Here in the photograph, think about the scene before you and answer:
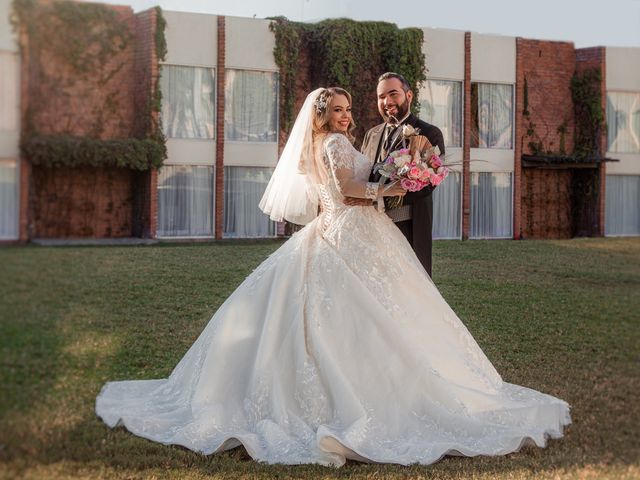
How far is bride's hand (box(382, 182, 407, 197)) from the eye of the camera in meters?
4.92

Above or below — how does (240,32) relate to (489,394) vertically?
above

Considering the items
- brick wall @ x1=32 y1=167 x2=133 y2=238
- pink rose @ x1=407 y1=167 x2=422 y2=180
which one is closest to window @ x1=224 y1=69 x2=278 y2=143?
pink rose @ x1=407 y1=167 x2=422 y2=180

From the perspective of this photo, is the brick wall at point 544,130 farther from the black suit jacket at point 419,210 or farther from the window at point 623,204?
the black suit jacket at point 419,210

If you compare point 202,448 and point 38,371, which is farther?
point 202,448

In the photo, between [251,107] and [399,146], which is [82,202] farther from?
[251,107]

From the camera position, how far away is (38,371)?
265cm

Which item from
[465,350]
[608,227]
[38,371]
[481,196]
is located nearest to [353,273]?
[465,350]

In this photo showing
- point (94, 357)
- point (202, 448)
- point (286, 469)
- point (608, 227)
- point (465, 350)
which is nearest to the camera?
point (94, 357)

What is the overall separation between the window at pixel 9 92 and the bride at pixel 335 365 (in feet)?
7.27

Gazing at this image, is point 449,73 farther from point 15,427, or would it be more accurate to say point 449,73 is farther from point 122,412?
point 15,427

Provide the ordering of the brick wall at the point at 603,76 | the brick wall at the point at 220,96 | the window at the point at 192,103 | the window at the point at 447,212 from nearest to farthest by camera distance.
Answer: the brick wall at the point at 603,76, the window at the point at 192,103, the brick wall at the point at 220,96, the window at the point at 447,212

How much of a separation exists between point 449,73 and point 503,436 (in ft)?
51.4

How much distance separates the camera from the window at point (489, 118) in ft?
56.5

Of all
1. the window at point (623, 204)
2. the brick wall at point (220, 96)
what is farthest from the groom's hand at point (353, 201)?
the brick wall at point (220, 96)
